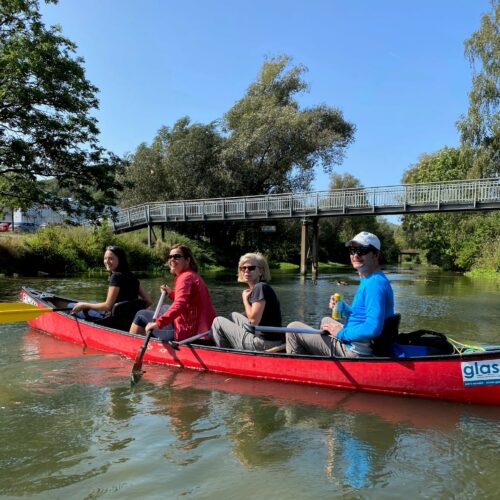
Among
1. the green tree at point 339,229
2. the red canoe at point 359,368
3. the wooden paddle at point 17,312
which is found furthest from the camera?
the green tree at point 339,229

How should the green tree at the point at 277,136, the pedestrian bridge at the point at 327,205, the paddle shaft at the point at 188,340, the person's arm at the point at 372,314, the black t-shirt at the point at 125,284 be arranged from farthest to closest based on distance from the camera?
the green tree at the point at 277,136 → the pedestrian bridge at the point at 327,205 → the black t-shirt at the point at 125,284 → the paddle shaft at the point at 188,340 → the person's arm at the point at 372,314

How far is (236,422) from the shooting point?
16.7 feet

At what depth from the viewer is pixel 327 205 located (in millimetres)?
27219

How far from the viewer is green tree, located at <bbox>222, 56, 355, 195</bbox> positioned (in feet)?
120

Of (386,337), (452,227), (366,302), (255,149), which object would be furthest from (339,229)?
(366,302)

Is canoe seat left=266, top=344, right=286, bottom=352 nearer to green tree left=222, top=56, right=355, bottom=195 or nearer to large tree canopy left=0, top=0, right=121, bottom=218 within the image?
large tree canopy left=0, top=0, right=121, bottom=218

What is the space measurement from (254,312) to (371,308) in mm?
1447

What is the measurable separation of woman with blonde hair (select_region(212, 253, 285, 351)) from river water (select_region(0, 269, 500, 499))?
496 millimetres

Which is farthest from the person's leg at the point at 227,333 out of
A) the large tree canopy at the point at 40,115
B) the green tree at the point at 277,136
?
the green tree at the point at 277,136

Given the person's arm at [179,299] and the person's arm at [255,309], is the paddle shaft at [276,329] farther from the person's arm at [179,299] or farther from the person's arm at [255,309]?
the person's arm at [179,299]

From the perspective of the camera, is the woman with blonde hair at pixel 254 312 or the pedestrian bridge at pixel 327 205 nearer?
the woman with blonde hair at pixel 254 312

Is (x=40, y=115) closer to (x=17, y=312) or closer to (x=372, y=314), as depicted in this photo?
(x=17, y=312)

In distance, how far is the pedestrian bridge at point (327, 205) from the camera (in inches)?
899

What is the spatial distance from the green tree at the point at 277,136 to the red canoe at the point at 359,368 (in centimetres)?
3072
